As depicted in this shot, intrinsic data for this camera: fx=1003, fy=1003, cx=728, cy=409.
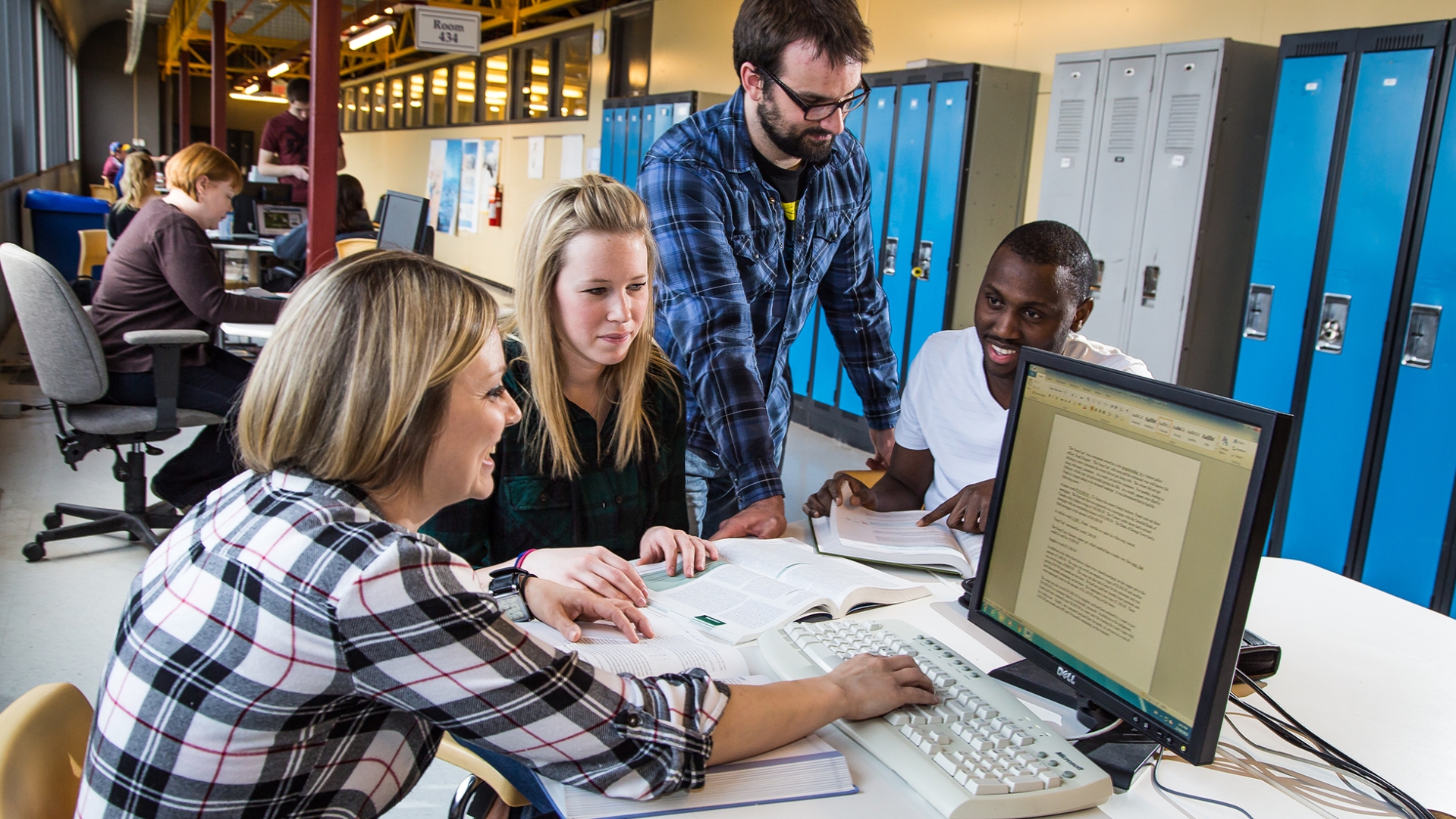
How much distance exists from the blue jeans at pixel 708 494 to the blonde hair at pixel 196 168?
239 cm

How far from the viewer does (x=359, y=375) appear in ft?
2.91

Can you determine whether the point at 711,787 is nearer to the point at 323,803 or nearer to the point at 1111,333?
the point at 323,803

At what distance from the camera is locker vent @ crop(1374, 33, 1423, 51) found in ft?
10.5

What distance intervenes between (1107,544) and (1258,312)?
3221 millimetres

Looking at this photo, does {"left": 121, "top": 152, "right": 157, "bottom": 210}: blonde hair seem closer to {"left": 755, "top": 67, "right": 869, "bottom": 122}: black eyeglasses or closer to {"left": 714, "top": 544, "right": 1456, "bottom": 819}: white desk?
{"left": 755, "top": 67, "right": 869, "bottom": 122}: black eyeglasses

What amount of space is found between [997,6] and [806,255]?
139 inches

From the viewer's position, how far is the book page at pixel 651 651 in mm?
1153

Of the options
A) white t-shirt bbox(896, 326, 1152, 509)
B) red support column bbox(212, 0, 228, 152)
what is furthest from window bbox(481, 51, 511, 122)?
white t-shirt bbox(896, 326, 1152, 509)

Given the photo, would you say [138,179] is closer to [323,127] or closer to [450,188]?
[323,127]

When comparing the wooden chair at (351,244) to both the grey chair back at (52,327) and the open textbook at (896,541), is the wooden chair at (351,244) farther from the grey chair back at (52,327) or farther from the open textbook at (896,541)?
the open textbook at (896,541)

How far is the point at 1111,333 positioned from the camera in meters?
4.21

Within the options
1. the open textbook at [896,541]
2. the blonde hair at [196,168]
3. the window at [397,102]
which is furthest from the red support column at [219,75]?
the open textbook at [896,541]

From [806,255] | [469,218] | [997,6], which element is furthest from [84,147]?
[806,255]

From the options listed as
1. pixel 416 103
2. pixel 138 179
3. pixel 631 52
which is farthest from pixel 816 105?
pixel 416 103
